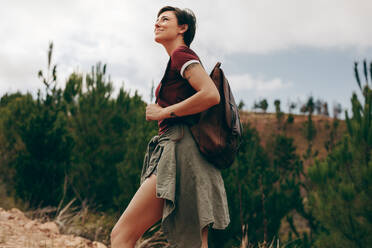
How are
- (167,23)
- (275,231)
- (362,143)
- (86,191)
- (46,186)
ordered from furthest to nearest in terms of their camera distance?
(86,191) → (46,186) → (275,231) → (362,143) → (167,23)

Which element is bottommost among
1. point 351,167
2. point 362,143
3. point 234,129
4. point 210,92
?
Answer: point 351,167

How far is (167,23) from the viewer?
175cm

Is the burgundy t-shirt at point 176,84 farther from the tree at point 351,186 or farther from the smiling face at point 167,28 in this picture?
the tree at point 351,186

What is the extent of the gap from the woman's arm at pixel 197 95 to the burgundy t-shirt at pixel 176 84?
0.05m

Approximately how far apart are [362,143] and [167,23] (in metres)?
3.14

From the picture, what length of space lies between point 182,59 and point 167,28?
1.03 feet

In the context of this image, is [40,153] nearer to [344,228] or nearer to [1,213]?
[1,213]

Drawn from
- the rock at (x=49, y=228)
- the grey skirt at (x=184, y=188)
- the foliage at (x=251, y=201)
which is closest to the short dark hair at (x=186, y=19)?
the grey skirt at (x=184, y=188)

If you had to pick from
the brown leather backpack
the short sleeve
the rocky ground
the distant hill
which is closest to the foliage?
the rocky ground

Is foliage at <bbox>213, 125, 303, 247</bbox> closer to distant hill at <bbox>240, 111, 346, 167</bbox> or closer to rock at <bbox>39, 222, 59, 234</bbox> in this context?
rock at <bbox>39, 222, 59, 234</bbox>

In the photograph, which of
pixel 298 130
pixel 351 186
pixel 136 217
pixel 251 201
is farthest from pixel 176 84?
pixel 298 130

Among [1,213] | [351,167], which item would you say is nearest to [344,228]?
[351,167]

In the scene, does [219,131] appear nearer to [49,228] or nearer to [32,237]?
[32,237]

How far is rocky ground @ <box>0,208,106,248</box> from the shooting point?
3.29 m
